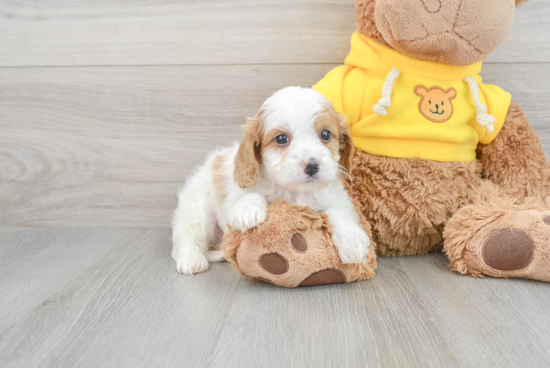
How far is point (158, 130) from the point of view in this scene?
6.66 feet

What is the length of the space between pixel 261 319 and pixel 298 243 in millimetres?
266

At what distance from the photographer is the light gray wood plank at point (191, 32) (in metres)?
1.85

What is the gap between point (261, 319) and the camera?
1177 millimetres

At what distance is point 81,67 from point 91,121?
0.25 metres

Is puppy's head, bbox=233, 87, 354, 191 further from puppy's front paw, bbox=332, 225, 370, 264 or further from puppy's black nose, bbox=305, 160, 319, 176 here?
puppy's front paw, bbox=332, 225, 370, 264

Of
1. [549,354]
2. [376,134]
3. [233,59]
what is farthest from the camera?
[233,59]

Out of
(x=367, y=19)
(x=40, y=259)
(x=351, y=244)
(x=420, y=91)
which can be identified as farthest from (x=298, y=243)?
(x=40, y=259)

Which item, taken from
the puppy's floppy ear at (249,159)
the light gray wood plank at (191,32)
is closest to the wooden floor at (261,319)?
the puppy's floppy ear at (249,159)

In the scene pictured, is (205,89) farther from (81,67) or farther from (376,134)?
(376,134)

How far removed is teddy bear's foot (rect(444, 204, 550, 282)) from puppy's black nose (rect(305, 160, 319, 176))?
550 millimetres

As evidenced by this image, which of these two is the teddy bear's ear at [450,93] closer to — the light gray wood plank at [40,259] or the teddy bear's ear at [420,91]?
the teddy bear's ear at [420,91]

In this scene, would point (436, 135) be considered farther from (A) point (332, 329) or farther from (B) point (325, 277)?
(A) point (332, 329)

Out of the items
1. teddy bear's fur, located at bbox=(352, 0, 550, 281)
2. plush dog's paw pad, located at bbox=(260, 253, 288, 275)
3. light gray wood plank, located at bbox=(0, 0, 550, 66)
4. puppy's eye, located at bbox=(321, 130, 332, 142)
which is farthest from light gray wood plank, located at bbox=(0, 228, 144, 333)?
teddy bear's fur, located at bbox=(352, 0, 550, 281)

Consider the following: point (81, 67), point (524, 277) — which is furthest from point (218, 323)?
point (81, 67)
